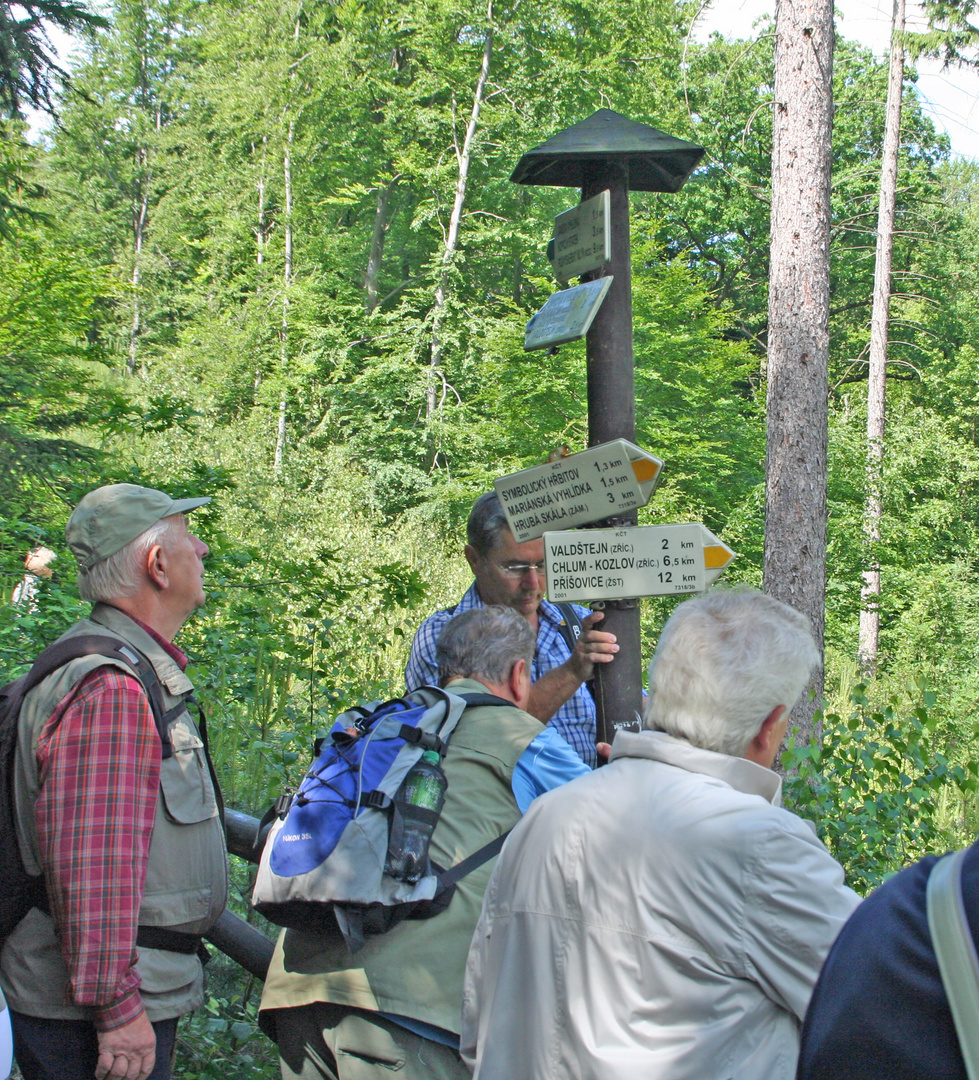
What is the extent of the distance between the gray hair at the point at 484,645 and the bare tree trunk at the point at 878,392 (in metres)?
14.8

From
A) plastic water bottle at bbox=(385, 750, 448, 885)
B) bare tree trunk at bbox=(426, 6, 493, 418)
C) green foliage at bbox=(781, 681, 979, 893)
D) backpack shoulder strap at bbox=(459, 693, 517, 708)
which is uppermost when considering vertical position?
bare tree trunk at bbox=(426, 6, 493, 418)

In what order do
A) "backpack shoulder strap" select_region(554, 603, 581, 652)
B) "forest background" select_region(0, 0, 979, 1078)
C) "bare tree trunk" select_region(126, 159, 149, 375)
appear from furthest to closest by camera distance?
"bare tree trunk" select_region(126, 159, 149, 375)
"forest background" select_region(0, 0, 979, 1078)
"backpack shoulder strap" select_region(554, 603, 581, 652)

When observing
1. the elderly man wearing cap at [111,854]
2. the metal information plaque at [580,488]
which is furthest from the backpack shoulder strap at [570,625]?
the elderly man wearing cap at [111,854]

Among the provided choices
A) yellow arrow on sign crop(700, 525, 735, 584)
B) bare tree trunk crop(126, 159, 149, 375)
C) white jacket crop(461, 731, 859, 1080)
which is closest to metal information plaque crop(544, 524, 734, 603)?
yellow arrow on sign crop(700, 525, 735, 584)

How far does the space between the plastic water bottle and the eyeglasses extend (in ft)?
3.70

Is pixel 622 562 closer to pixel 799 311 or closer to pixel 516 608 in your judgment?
pixel 516 608

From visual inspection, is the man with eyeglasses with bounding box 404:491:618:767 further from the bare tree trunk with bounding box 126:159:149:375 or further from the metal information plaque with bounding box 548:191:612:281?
the bare tree trunk with bounding box 126:159:149:375

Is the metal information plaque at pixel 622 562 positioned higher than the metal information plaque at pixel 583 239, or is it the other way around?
the metal information plaque at pixel 583 239

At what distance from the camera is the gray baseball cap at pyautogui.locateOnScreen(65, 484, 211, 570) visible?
2367mm

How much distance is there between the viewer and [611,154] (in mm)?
2752

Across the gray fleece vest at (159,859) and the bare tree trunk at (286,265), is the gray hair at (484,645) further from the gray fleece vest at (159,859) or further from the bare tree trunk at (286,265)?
the bare tree trunk at (286,265)

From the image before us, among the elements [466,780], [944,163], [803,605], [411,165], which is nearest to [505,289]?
[411,165]

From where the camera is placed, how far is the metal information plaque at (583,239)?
108 inches

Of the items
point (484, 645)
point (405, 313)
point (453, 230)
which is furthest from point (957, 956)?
point (405, 313)
